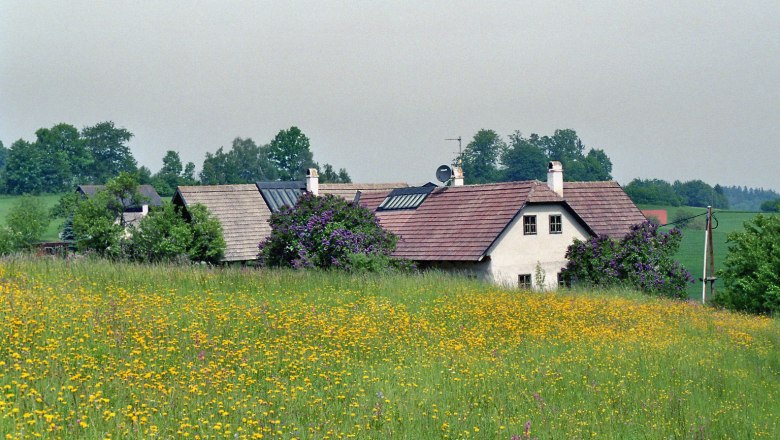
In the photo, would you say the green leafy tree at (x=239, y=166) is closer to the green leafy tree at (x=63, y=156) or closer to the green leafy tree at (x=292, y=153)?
the green leafy tree at (x=292, y=153)

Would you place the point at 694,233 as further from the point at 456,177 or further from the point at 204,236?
the point at 204,236

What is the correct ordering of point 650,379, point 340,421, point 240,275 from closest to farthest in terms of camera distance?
point 340,421, point 650,379, point 240,275

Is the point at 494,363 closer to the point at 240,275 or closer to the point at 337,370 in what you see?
the point at 337,370

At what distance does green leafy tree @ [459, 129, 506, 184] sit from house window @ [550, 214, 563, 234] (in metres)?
96.6

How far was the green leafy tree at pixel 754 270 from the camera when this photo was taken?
32.2 metres

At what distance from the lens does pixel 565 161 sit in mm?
144500

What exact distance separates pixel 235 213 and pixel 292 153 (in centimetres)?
8267

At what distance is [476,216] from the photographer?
4438 centimetres

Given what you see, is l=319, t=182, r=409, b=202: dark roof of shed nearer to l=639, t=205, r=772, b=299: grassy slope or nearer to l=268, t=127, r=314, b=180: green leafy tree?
l=639, t=205, r=772, b=299: grassy slope

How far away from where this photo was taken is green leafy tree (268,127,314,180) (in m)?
136

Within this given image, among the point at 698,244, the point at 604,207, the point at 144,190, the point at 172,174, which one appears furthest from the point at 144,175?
the point at 604,207

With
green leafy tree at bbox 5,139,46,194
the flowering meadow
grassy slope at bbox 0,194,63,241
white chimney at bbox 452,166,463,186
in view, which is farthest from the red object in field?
the flowering meadow

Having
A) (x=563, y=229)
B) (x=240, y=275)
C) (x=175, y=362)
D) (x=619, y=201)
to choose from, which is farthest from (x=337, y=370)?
(x=619, y=201)

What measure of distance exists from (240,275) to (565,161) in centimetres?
12540
